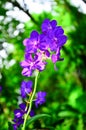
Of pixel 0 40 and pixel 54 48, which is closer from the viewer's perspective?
pixel 54 48

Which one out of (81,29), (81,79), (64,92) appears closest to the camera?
(81,29)

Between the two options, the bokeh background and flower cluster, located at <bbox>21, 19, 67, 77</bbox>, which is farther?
the bokeh background

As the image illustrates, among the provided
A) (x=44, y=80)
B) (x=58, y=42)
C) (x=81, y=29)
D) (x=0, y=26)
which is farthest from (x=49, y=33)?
(x=44, y=80)

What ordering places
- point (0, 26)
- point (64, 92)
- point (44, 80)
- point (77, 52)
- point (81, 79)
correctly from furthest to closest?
1. point (44, 80)
2. point (64, 92)
3. point (81, 79)
4. point (77, 52)
5. point (0, 26)

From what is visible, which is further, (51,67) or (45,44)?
(51,67)

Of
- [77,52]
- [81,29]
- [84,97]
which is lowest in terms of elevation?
[84,97]

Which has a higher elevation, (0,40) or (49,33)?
(0,40)

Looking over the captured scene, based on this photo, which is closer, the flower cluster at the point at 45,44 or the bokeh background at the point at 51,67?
the flower cluster at the point at 45,44

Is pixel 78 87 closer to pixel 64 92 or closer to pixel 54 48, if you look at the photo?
pixel 64 92
